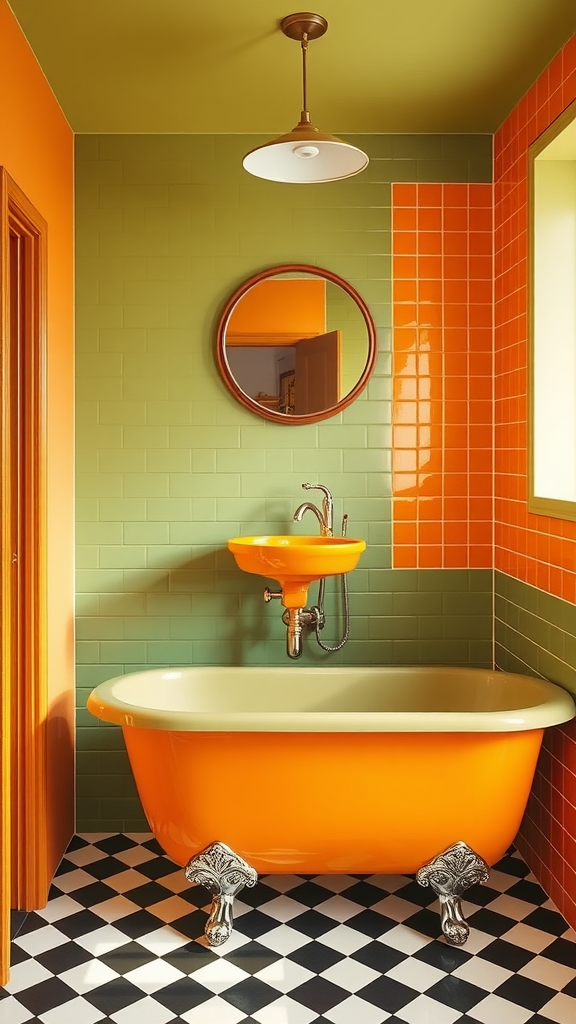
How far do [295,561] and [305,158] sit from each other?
Result: 1.29 metres

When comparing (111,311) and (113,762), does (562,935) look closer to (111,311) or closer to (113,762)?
(113,762)

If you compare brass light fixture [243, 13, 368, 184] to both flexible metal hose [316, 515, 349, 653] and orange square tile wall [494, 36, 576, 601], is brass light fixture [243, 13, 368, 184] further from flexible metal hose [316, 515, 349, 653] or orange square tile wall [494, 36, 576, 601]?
flexible metal hose [316, 515, 349, 653]

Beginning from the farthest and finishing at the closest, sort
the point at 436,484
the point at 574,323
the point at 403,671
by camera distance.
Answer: the point at 436,484, the point at 403,671, the point at 574,323

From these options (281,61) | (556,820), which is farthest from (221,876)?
(281,61)

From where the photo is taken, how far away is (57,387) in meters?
3.20

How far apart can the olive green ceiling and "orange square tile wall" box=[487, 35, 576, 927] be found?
134mm

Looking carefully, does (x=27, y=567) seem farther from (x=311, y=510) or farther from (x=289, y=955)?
(x=289, y=955)

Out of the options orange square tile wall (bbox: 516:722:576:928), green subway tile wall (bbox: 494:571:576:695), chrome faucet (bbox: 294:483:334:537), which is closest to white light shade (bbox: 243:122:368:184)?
chrome faucet (bbox: 294:483:334:537)

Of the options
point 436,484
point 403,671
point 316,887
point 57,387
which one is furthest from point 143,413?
point 316,887

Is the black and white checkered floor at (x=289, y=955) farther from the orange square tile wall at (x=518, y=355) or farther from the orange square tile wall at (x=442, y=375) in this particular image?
the orange square tile wall at (x=442, y=375)

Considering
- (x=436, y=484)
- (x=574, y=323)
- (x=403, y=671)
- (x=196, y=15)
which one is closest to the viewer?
(x=196, y=15)

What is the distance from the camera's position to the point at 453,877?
2.65 metres

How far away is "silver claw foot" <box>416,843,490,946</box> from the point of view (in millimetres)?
2629

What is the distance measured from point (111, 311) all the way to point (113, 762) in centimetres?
178
